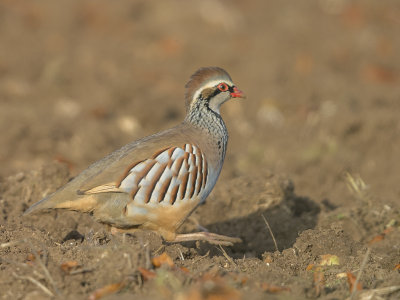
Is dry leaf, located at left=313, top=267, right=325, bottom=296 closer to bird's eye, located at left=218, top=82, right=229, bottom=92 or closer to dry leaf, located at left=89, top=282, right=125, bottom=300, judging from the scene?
dry leaf, located at left=89, top=282, right=125, bottom=300

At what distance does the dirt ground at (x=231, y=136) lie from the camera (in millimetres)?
3896

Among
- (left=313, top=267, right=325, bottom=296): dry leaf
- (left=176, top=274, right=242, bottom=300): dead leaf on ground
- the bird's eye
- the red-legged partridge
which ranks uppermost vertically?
the bird's eye

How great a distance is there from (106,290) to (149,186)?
1.49 meters

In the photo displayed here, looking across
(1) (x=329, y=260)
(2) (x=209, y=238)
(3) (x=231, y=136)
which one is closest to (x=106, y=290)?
(2) (x=209, y=238)

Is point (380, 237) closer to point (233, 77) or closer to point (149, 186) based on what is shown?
point (149, 186)

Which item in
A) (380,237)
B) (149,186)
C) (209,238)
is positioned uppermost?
(149,186)

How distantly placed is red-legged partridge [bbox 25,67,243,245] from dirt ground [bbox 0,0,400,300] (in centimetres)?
22

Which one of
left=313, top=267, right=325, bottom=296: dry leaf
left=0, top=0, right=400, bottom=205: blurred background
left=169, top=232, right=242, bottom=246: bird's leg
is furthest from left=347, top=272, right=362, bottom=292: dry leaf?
left=0, top=0, right=400, bottom=205: blurred background

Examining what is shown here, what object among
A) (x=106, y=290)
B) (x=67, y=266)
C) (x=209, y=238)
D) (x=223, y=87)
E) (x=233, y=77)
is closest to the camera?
(x=106, y=290)

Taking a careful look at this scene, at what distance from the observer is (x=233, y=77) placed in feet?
46.0

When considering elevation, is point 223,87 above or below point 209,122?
above

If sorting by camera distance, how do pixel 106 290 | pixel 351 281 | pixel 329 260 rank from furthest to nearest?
pixel 329 260
pixel 351 281
pixel 106 290

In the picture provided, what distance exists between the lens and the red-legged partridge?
5012mm

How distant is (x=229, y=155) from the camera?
973 cm
